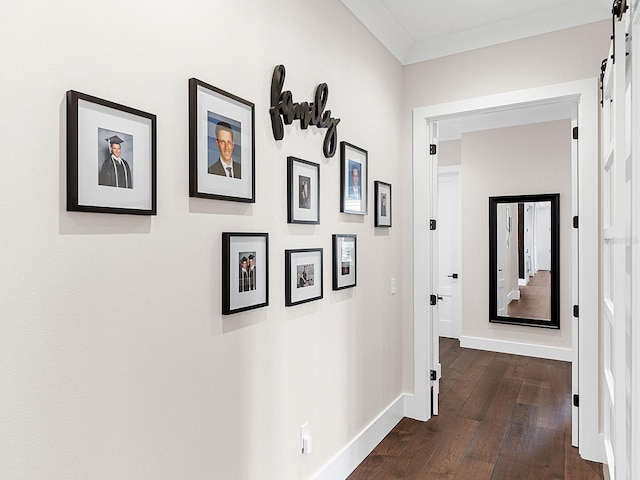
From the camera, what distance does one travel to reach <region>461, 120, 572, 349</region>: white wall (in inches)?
185

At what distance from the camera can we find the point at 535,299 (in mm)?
4852

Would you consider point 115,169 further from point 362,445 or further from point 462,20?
point 462,20

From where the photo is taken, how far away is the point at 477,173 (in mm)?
5148

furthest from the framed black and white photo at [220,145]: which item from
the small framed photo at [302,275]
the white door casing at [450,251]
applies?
the white door casing at [450,251]

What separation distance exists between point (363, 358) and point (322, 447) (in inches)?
23.3

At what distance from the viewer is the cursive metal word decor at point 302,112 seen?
1826 mm

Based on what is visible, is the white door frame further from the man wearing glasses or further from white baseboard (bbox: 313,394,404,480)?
the man wearing glasses

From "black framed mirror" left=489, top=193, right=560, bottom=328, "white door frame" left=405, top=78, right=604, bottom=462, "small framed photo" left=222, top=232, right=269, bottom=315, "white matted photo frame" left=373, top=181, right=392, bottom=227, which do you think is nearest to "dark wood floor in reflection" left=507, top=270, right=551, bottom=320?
"black framed mirror" left=489, top=193, right=560, bottom=328

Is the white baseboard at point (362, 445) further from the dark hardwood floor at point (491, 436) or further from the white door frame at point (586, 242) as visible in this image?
the white door frame at point (586, 242)

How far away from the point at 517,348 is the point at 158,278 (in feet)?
15.0

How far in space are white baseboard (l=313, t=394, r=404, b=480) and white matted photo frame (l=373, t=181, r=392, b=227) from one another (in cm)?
126

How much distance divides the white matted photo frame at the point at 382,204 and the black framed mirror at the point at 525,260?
8.42 feet

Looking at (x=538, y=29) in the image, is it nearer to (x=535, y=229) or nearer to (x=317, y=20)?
(x=317, y=20)

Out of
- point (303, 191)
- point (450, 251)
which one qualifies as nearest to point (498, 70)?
point (303, 191)
